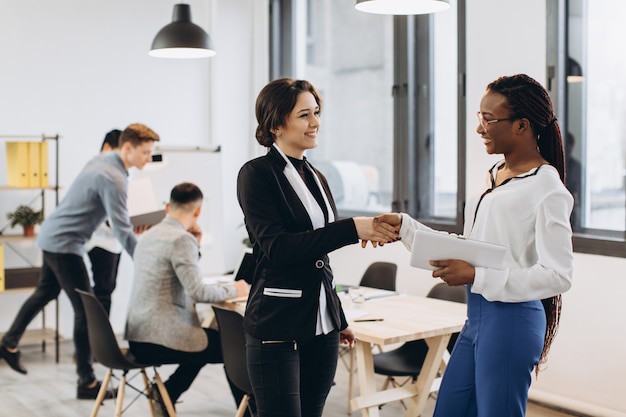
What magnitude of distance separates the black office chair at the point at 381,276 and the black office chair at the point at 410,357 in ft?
1.79

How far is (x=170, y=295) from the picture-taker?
398 cm

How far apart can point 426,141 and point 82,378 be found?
2.93m

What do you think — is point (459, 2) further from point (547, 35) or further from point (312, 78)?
point (312, 78)

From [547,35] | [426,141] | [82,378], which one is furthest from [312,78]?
[82,378]

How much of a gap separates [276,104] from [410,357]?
2.10m

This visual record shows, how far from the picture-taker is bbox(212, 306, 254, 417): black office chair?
3.46 metres

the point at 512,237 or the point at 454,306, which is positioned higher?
the point at 512,237

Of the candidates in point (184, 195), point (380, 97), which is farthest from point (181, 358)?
point (380, 97)

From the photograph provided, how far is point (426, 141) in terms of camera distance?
584cm

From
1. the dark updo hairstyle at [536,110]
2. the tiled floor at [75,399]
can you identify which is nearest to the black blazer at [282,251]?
the dark updo hairstyle at [536,110]

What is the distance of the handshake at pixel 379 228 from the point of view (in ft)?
8.01

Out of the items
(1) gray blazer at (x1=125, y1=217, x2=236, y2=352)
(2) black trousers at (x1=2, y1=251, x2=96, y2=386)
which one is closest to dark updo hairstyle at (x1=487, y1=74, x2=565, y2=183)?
(1) gray blazer at (x1=125, y1=217, x2=236, y2=352)

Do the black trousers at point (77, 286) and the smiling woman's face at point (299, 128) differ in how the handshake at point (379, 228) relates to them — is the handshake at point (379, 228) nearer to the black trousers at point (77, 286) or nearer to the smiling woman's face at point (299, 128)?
the smiling woman's face at point (299, 128)

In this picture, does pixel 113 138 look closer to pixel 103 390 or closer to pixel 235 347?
pixel 103 390
